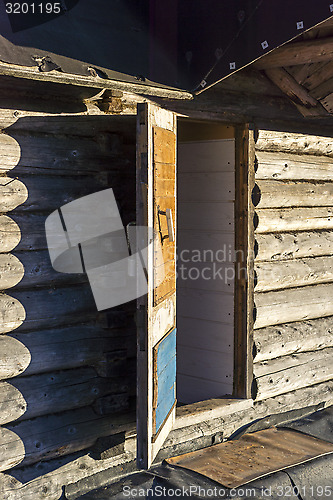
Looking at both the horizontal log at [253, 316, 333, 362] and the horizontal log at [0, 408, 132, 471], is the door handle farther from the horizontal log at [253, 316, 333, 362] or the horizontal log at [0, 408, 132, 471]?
the horizontal log at [253, 316, 333, 362]

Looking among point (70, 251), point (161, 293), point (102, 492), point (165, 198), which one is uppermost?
point (165, 198)

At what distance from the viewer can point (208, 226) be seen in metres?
5.14

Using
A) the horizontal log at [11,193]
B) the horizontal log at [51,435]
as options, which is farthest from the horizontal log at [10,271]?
the horizontal log at [51,435]

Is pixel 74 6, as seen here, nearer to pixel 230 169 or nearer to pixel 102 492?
pixel 230 169

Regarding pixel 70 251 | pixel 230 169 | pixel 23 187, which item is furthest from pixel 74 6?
pixel 230 169

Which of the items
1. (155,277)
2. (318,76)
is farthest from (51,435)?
(318,76)

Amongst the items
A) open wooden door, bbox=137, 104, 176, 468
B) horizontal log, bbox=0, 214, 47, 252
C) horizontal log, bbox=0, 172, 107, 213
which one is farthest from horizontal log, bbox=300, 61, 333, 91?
horizontal log, bbox=0, 214, 47, 252

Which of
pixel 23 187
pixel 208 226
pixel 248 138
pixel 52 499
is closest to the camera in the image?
pixel 23 187

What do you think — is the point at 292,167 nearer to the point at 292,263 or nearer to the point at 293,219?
the point at 293,219

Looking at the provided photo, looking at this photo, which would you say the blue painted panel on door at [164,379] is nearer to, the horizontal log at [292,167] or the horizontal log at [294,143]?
the horizontal log at [292,167]

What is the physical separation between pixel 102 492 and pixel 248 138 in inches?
114

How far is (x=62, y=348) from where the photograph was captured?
3832 mm

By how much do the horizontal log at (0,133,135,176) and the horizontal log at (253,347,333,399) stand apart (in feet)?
7.22

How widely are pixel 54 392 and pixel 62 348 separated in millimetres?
292
